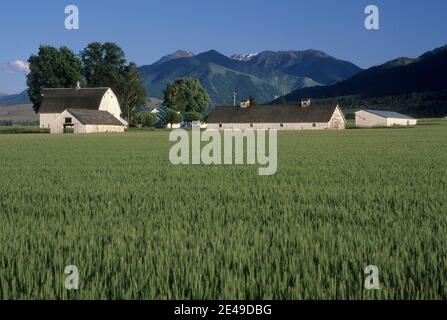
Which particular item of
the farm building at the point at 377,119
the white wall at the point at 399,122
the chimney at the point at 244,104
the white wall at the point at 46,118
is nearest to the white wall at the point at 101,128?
the white wall at the point at 46,118

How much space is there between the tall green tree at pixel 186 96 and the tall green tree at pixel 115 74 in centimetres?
1635

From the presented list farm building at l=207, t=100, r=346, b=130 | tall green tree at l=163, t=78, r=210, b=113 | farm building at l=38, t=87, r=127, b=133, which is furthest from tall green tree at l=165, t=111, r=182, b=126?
tall green tree at l=163, t=78, r=210, b=113

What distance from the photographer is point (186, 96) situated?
131000 mm

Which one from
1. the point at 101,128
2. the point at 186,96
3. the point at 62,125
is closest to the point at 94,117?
the point at 101,128

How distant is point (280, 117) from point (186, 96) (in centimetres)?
3363

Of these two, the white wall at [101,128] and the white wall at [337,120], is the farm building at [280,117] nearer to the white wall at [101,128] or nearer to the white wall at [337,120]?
the white wall at [337,120]

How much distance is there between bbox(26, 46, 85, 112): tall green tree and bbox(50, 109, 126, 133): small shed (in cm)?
2013

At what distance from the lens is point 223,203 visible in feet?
29.8

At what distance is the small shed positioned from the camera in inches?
3194

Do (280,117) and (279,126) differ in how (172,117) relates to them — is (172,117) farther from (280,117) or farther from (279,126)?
(280,117)

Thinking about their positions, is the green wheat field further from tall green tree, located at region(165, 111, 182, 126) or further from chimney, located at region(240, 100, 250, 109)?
chimney, located at region(240, 100, 250, 109)

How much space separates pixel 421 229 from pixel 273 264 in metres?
2.31
